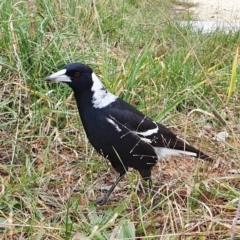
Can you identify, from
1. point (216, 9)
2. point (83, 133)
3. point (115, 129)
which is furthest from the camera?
point (216, 9)

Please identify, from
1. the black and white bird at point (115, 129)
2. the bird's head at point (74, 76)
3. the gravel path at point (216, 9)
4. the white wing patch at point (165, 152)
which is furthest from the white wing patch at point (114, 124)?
the gravel path at point (216, 9)

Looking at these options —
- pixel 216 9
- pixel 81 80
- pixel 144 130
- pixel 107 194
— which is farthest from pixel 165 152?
pixel 216 9

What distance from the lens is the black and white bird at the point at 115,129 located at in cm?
262

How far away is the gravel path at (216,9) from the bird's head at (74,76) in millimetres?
4573

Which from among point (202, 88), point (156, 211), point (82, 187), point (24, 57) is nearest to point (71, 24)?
point (24, 57)

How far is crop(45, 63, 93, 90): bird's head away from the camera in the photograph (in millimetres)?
2650

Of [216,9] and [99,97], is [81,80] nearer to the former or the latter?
[99,97]

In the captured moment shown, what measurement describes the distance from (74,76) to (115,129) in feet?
0.98

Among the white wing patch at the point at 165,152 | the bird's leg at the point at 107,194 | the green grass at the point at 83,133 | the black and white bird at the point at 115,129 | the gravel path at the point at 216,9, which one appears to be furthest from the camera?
the gravel path at the point at 216,9

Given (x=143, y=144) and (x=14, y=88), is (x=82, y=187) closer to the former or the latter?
(x=143, y=144)

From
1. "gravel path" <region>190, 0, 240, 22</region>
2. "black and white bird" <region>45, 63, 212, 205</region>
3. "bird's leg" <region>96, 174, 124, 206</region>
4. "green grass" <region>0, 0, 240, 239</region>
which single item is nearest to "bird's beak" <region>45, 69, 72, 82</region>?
"black and white bird" <region>45, 63, 212, 205</region>

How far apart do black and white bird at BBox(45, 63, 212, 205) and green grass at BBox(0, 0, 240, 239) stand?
0.50 feet

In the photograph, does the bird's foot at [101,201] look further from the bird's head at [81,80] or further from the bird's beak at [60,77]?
the bird's beak at [60,77]

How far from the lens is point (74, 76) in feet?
8.75
